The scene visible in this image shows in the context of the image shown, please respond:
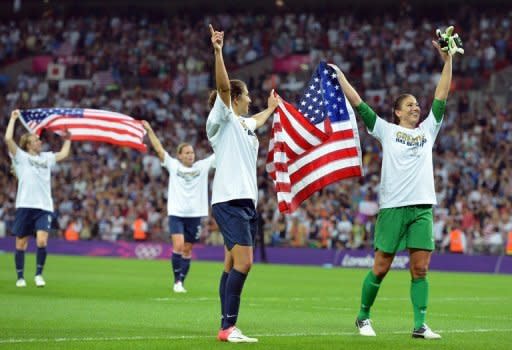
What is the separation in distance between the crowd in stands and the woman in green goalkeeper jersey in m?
22.0

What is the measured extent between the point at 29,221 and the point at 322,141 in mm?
9662

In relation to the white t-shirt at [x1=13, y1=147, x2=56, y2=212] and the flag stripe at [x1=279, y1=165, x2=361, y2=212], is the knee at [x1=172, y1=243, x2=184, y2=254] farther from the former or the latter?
the flag stripe at [x1=279, y1=165, x2=361, y2=212]

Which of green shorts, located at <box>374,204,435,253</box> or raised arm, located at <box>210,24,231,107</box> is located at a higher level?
raised arm, located at <box>210,24,231,107</box>

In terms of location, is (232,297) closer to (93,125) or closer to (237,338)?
(237,338)

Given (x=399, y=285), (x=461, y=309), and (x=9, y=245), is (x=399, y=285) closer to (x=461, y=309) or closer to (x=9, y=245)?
(x=461, y=309)

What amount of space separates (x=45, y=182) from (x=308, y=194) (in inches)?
373

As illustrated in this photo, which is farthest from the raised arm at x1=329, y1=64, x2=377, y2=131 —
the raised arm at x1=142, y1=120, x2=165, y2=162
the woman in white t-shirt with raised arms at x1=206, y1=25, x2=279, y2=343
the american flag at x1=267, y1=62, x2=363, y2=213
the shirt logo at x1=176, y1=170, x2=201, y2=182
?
the shirt logo at x1=176, y1=170, x2=201, y2=182

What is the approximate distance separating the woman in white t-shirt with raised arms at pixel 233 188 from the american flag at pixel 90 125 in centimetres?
1127

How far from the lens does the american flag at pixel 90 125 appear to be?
78.6ft

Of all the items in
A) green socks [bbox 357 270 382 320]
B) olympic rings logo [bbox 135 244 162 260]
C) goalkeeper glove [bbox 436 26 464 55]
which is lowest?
olympic rings logo [bbox 135 244 162 260]

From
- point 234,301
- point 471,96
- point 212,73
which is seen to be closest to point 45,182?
point 234,301

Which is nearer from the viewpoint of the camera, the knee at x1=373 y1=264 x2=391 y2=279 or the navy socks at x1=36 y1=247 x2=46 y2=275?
the knee at x1=373 y1=264 x2=391 y2=279

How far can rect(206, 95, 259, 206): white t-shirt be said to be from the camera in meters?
12.3

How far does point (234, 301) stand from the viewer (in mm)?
12180
